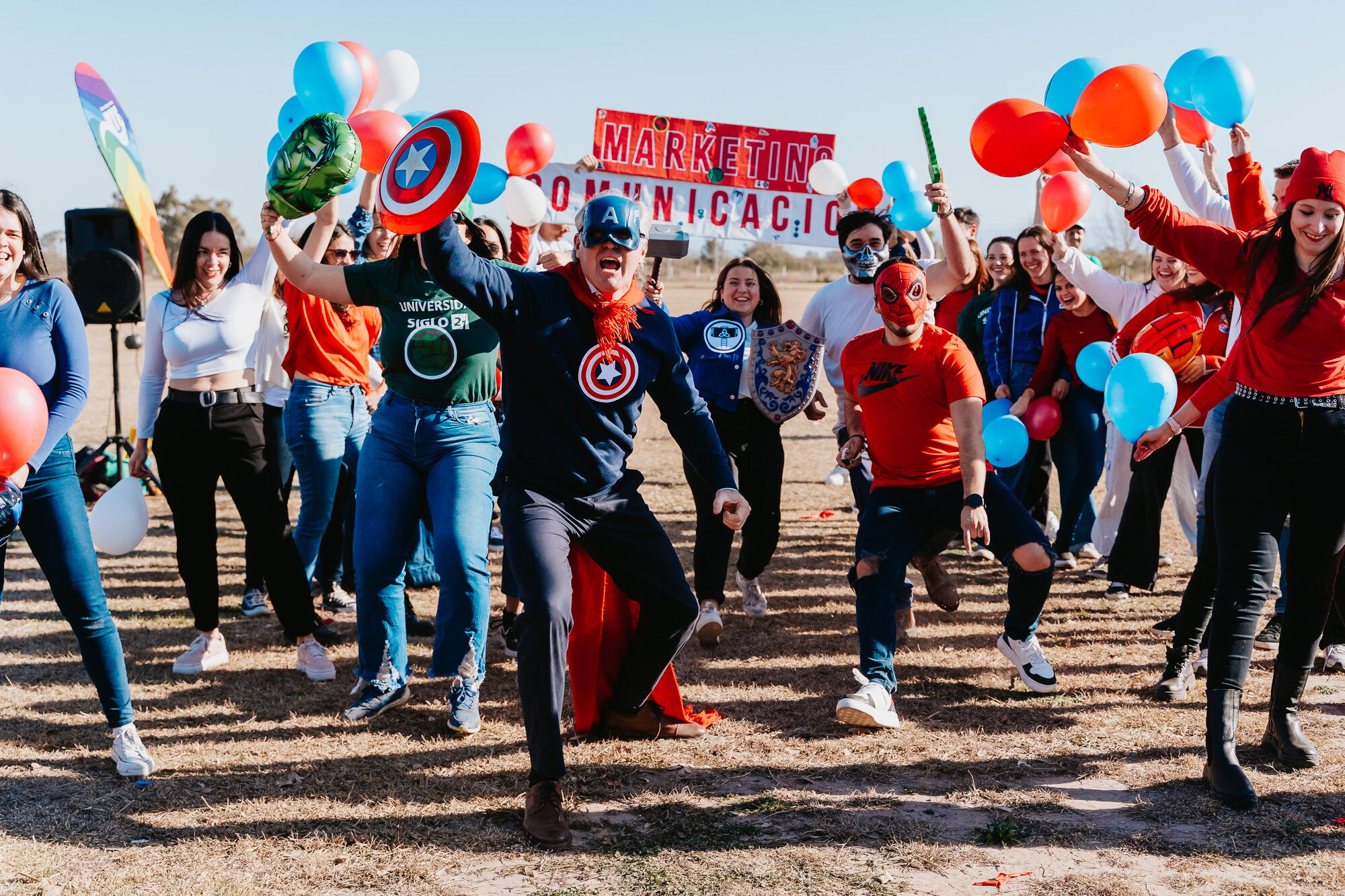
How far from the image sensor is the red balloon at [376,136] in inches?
198

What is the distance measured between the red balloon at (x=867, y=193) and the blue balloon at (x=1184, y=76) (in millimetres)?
3384

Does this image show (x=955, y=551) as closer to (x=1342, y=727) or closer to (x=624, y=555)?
(x=1342, y=727)

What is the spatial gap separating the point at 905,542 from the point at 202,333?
11.0ft

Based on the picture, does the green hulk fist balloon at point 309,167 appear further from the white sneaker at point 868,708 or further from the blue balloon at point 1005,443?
the blue balloon at point 1005,443

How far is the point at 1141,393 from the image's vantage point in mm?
4836

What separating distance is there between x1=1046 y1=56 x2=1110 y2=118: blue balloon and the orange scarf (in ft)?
7.07

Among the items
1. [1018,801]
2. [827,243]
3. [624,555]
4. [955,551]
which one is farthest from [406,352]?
[827,243]

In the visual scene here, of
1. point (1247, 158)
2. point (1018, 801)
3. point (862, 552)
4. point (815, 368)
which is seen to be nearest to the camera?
point (1018, 801)

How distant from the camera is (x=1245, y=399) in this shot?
401 centimetres

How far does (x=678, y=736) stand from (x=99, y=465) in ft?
24.5

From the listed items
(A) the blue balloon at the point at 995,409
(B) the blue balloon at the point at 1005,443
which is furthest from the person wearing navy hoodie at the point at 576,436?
(A) the blue balloon at the point at 995,409

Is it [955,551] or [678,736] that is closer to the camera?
[678,736]

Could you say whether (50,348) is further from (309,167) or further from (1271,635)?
(1271,635)

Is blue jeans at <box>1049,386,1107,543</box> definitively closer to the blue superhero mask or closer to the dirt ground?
the dirt ground
